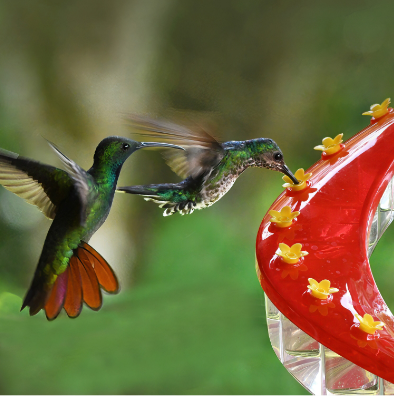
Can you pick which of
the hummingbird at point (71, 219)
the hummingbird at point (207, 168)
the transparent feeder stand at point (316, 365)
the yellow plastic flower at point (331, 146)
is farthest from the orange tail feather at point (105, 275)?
the yellow plastic flower at point (331, 146)

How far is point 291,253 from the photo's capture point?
65 cm

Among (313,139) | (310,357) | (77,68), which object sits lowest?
(310,357)

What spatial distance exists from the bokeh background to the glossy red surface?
25.7 inches

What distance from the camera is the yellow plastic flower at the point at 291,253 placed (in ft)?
2.11

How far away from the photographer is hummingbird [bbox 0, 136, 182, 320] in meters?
0.55

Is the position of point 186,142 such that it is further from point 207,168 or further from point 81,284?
point 81,284

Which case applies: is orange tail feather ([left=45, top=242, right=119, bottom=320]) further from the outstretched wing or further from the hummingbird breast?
the hummingbird breast

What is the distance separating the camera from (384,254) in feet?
5.88

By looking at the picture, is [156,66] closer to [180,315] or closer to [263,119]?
[263,119]

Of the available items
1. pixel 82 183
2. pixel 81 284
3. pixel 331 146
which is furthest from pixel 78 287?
pixel 331 146

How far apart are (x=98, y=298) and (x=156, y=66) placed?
1047 millimetres

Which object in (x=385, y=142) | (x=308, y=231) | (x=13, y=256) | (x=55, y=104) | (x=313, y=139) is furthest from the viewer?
(x=313, y=139)

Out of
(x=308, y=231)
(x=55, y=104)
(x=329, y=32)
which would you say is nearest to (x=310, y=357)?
(x=308, y=231)

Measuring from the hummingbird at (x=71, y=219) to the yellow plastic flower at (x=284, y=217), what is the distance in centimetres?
24
